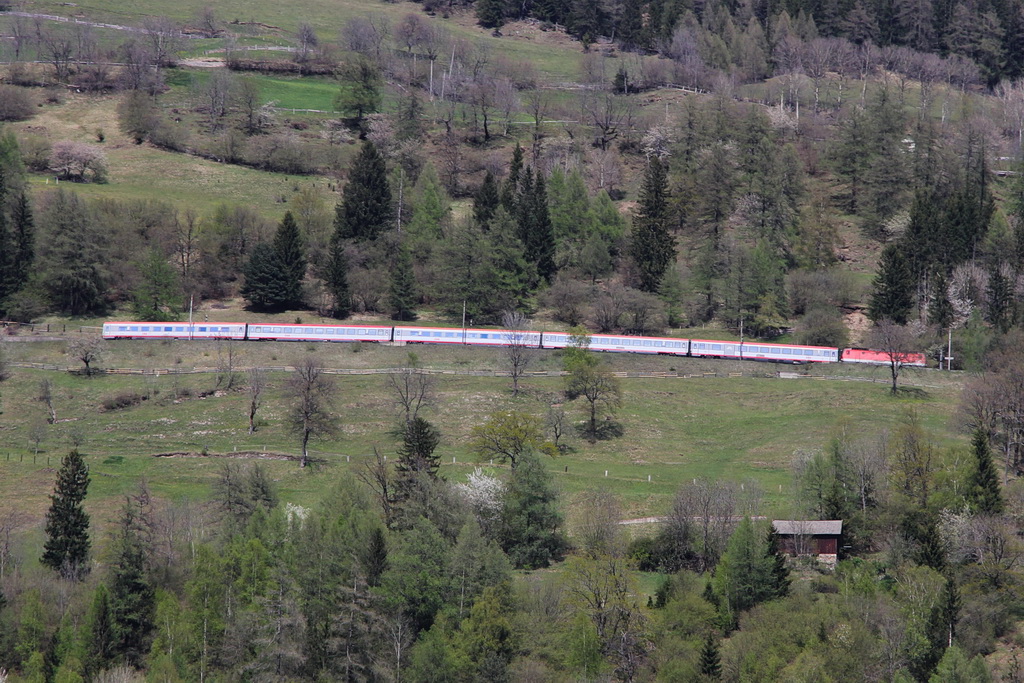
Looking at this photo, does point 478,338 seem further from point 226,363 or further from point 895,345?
point 895,345

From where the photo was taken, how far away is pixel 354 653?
7938 centimetres

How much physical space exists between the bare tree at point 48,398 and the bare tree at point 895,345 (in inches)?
2283

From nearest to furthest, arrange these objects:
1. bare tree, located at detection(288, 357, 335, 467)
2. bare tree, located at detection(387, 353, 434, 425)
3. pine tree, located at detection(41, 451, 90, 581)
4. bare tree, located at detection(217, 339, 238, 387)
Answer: pine tree, located at detection(41, 451, 90, 581) → bare tree, located at detection(288, 357, 335, 467) → bare tree, located at detection(387, 353, 434, 425) → bare tree, located at detection(217, 339, 238, 387)

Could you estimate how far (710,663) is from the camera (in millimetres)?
75562

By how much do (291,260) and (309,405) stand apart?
2959cm

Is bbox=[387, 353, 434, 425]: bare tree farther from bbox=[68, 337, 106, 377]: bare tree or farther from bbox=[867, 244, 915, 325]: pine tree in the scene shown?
bbox=[867, 244, 915, 325]: pine tree

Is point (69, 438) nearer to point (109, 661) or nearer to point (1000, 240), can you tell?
point (109, 661)

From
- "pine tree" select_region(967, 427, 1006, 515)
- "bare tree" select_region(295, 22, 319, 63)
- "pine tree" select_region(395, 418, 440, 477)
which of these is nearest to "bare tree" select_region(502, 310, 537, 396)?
"pine tree" select_region(395, 418, 440, 477)

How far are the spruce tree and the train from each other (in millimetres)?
7091

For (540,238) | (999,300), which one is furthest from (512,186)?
(999,300)

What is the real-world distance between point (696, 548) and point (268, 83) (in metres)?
112

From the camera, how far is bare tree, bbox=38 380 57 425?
106m

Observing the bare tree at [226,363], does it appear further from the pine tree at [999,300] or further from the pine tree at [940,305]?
the pine tree at [999,300]

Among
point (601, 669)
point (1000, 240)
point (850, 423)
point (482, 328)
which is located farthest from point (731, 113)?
point (601, 669)
